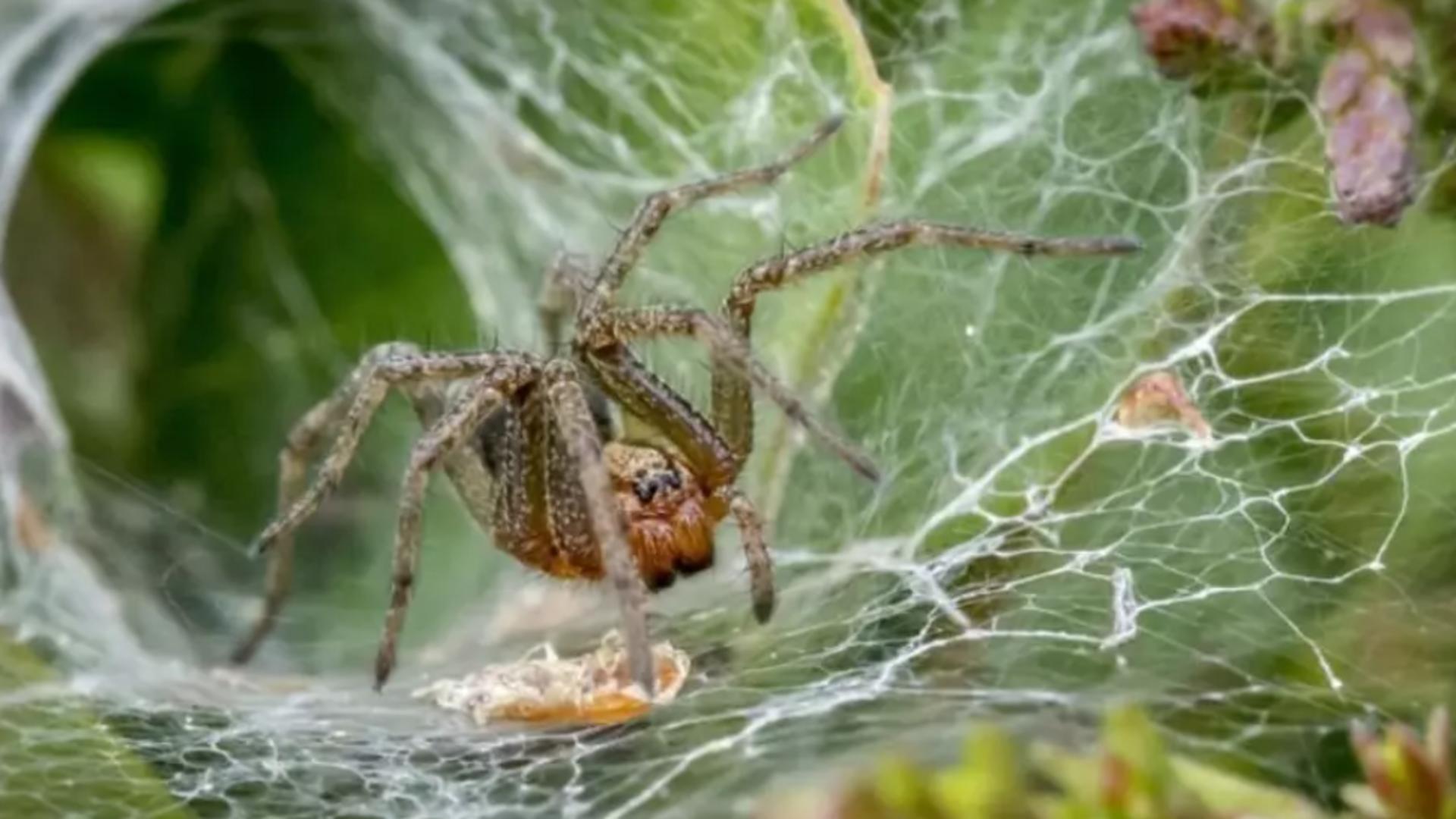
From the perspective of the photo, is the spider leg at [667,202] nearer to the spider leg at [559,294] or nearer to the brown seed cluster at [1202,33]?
the spider leg at [559,294]

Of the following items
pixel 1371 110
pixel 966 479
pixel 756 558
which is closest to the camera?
pixel 1371 110

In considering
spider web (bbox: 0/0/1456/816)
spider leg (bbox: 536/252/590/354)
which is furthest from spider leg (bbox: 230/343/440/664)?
spider leg (bbox: 536/252/590/354)

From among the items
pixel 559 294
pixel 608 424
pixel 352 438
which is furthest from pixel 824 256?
pixel 352 438

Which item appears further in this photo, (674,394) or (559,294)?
(559,294)

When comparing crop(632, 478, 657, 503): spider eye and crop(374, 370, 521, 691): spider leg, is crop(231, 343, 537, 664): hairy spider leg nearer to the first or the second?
crop(374, 370, 521, 691): spider leg

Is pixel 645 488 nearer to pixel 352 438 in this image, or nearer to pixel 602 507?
pixel 602 507

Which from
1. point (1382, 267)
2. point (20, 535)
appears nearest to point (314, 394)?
point (20, 535)

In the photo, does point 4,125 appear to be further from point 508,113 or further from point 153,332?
point 508,113

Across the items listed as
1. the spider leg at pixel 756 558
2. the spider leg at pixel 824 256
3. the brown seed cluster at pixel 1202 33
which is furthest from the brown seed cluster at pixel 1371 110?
the spider leg at pixel 756 558
